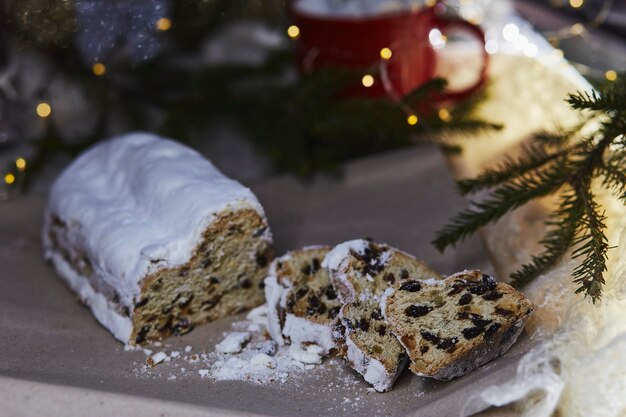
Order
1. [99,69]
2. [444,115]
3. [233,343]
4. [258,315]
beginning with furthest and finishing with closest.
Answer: [99,69] → [444,115] → [258,315] → [233,343]

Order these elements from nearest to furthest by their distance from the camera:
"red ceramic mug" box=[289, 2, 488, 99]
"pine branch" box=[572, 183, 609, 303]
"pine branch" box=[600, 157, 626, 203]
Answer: "pine branch" box=[572, 183, 609, 303] → "pine branch" box=[600, 157, 626, 203] → "red ceramic mug" box=[289, 2, 488, 99]

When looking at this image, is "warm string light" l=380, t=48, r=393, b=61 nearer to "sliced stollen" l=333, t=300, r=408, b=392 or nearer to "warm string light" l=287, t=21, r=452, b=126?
"warm string light" l=287, t=21, r=452, b=126

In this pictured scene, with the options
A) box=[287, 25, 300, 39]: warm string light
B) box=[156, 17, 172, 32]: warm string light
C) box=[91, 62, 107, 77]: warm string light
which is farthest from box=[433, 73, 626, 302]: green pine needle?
box=[91, 62, 107, 77]: warm string light

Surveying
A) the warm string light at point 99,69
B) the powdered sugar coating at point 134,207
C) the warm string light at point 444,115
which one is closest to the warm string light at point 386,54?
the warm string light at point 444,115

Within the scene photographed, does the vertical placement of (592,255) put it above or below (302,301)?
above

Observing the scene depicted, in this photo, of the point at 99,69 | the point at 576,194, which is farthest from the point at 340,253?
the point at 99,69

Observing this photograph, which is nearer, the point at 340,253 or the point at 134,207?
the point at 340,253

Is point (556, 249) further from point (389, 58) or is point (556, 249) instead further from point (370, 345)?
point (389, 58)

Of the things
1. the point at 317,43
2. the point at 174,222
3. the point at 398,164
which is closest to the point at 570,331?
the point at 174,222
